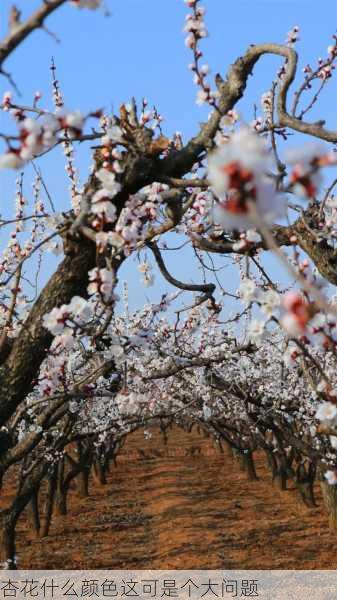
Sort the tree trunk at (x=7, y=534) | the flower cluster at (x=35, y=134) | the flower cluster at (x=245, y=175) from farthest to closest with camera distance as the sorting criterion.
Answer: the tree trunk at (x=7, y=534)
the flower cluster at (x=35, y=134)
the flower cluster at (x=245, y=175)

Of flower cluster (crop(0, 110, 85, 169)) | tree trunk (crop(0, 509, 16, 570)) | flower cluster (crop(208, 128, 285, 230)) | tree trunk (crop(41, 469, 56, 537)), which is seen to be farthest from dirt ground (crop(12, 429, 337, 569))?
flower cluster (crop(208, 128, 285, 230))

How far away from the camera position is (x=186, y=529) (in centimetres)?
1338

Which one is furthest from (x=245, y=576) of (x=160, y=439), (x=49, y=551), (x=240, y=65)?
(x=160, y=439)

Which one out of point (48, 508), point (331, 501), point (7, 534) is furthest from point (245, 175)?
point (48, 508)

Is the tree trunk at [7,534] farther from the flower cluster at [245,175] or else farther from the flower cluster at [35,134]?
the flower cluster at [245,175]

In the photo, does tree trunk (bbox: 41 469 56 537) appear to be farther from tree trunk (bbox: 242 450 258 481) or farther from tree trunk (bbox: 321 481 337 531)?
tree trunk (bbox: 242 450 258 481)

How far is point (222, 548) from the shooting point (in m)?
11.8

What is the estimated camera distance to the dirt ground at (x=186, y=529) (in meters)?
11.3

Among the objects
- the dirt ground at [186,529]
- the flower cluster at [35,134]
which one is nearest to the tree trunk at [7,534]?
the dirt ground at [186,529]

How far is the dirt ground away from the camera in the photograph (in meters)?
11.3

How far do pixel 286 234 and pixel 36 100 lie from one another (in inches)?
103

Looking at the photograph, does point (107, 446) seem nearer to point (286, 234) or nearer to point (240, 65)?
point (286, 234)

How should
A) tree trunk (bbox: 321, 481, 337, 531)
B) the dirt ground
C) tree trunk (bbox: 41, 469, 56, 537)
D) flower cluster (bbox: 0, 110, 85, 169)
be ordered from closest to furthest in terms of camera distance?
flower cluster (bbox: 0, 110, 85, 169), the dirt ground, tree trunk (bbox: 321, 481, 337, 531), tree trunk (bbox: 41, 469, 56, 537)

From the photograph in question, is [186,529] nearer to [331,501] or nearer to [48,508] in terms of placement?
[48,508]
